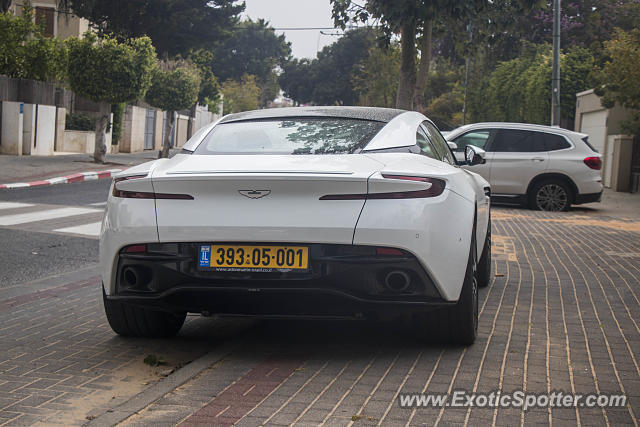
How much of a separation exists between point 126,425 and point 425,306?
1.72m

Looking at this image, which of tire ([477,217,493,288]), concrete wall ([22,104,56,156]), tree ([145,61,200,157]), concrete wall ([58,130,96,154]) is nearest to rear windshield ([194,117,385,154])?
tire ([477,217,493,288])

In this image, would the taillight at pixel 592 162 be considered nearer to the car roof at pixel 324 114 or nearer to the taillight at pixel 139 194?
the car roof at pixel 324 114

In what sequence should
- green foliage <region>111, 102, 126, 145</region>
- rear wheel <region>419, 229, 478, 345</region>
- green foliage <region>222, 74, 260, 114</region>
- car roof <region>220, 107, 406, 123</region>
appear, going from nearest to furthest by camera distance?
rear wheel <region>419, 229, 478, 345</region> < car roof <region>220, 107, 406, 123</region> < green foliage <region>111, 102, 126, 145</region> < green foliage <region>222, 74, 260, 114</region>

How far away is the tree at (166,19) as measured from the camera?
44.9m

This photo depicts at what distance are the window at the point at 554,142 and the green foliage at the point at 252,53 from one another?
93230 millimetres

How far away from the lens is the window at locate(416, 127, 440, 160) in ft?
18.0

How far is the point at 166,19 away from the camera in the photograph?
46438 mm

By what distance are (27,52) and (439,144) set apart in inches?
1003

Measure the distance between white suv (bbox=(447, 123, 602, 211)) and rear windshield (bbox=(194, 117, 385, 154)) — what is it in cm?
1162

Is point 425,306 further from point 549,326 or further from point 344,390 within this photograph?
point 549,326

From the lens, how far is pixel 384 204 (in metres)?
4.57

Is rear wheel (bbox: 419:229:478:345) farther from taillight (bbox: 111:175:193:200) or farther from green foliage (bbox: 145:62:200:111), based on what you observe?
green foliage (bbox: 145:62:200:111)

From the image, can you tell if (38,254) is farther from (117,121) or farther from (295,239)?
(117,121)

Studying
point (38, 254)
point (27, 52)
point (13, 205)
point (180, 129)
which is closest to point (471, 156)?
point (38, 254)
